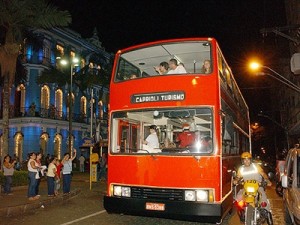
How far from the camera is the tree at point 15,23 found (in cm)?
1825

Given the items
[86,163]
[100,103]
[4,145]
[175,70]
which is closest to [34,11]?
[4,145]

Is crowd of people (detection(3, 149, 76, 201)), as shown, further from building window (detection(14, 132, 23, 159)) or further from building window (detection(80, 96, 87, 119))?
building window (detection(80, 96, 87, 119))

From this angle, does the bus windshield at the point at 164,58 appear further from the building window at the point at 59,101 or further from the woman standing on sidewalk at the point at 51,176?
the building window at the point at 59,101

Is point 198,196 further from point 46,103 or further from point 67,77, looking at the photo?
point 46,103

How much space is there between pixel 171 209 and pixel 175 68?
3.28 metres

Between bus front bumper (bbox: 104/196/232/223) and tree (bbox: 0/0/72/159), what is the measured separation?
1192cm

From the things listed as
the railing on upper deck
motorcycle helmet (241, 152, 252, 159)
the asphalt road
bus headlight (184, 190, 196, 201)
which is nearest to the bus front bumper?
bus headlight (184, 190, 196, 201)

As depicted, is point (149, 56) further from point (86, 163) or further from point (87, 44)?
point (87, 44)

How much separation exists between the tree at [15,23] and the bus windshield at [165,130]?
37.5ft

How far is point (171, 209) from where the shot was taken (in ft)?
24.0

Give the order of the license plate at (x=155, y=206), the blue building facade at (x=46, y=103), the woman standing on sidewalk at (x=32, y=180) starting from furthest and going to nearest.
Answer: the blue building facade at (x=46, y=103)
the woman standing on sidewalk at (x=32, y=180)
the license plate at (x=155, y=206)

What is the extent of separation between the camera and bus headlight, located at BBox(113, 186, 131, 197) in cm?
790

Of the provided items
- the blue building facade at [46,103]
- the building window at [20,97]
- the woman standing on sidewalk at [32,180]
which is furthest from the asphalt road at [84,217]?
the building window at [20,97]

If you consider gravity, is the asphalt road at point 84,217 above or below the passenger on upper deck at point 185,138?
below
